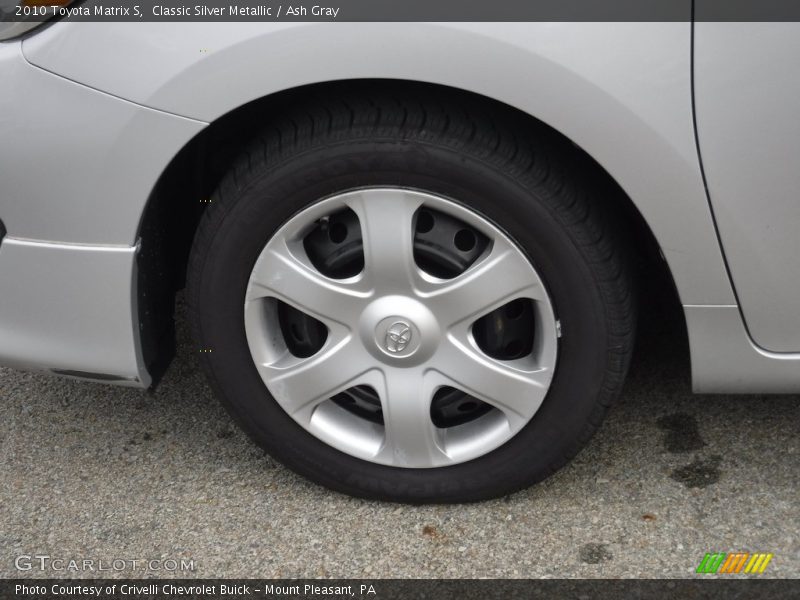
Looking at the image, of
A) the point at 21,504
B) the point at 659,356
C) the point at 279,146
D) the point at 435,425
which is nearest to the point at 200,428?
the point at 21,504

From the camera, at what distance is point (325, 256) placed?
6.82ft

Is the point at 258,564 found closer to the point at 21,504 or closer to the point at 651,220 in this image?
the point at 21,504

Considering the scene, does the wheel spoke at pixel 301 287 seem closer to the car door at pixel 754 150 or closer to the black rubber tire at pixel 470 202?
the black rubber tire at pixel 470 202

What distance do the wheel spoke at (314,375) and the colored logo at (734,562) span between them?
31.9 inches

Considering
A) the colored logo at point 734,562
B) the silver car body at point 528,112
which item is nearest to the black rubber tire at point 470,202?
the silver car body at point 528,112

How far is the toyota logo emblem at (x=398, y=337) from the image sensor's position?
2.02 meters

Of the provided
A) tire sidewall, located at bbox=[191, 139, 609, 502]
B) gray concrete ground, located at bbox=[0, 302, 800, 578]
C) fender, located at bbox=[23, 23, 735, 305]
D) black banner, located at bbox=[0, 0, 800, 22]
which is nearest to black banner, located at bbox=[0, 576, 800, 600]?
gray concrete ground, located at bbox=[0, 302, 800, 578]

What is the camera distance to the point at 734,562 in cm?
200

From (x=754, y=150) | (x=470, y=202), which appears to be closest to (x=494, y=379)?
(x=470, y=202)

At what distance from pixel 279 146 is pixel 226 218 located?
7.4 inches

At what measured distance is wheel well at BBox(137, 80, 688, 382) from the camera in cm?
195

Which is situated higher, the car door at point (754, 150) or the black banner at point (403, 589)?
the car door at point (754, 150)

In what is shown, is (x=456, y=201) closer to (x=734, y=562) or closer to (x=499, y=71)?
(x=499, y=71)

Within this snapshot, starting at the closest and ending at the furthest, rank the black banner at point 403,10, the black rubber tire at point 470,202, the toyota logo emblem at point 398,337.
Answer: the black banner at point 403,10, the black rubber tire at point 470,202, the toyota logo emblem at point 398,337
